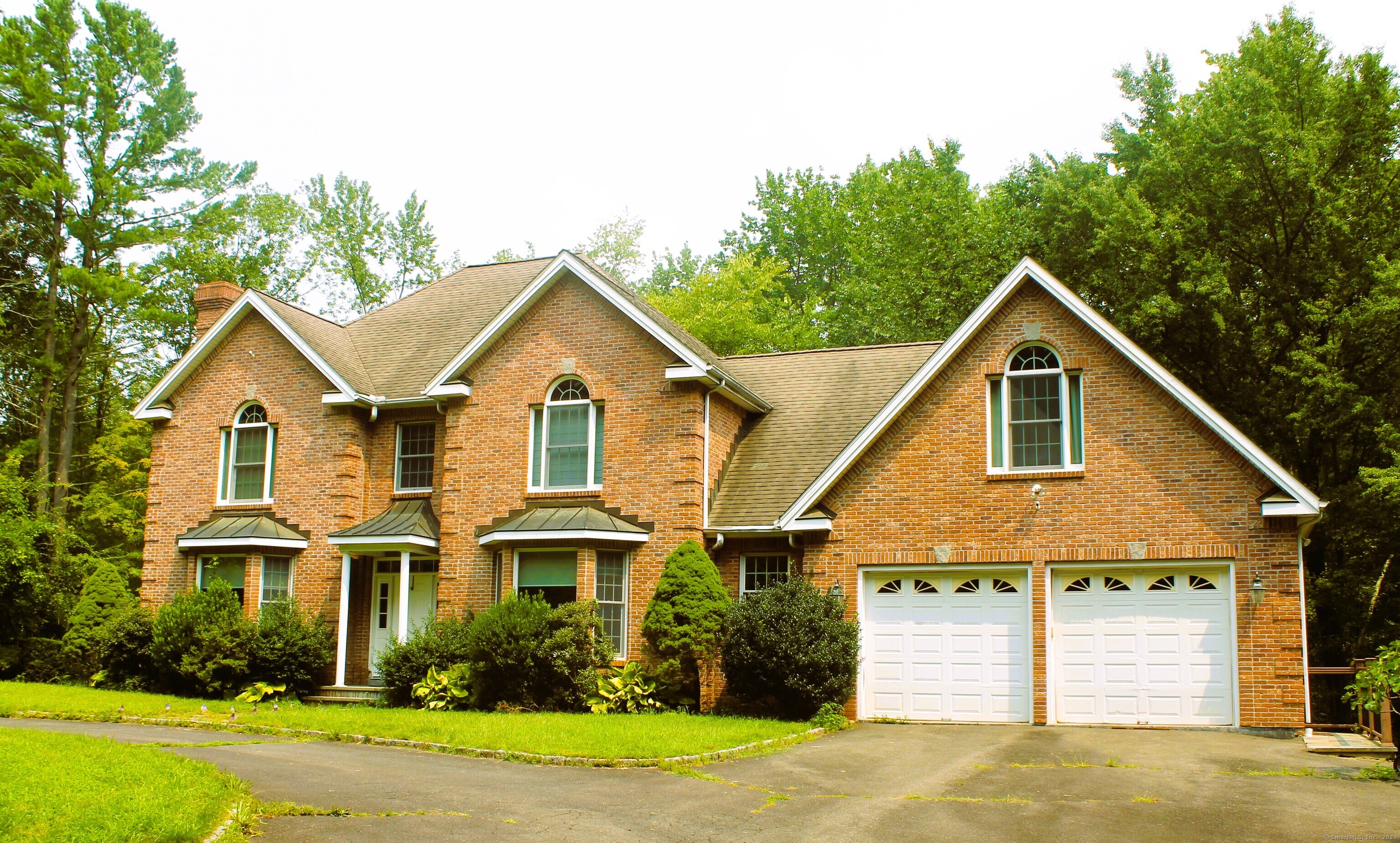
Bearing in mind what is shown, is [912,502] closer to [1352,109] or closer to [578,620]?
[578,620]

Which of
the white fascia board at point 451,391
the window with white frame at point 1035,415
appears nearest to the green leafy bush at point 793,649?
the window with white frame at point 1035,415

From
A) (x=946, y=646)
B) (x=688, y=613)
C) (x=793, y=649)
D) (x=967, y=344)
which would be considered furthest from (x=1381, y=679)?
(x=688, y=613)

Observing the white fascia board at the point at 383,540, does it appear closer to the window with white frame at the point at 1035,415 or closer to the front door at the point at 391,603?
the front door at the point at 391,603

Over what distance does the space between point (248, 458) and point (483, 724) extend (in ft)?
35.3

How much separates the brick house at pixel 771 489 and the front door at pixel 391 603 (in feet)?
0.22

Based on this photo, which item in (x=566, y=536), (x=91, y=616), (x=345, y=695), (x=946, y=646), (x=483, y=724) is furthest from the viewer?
(x=91, y=616)

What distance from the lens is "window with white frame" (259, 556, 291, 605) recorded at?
23.2 m

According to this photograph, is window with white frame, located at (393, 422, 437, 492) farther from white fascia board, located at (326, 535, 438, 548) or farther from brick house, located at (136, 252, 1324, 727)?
white fascia board, located at (326, 535, 438, 548)

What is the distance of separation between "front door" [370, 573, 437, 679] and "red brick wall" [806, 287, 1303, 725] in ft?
28.0

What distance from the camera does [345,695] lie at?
71.2 feet

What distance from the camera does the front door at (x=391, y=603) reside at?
2309 centimetres

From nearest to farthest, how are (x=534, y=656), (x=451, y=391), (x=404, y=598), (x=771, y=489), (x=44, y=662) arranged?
(x=534, y=656) < (x=771, y=489) < (x=404, y=598) < (x=451, y=391) < (x=44, y=662)

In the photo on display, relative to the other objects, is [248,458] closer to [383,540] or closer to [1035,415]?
[383,540]

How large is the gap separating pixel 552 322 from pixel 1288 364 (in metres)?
15.9
